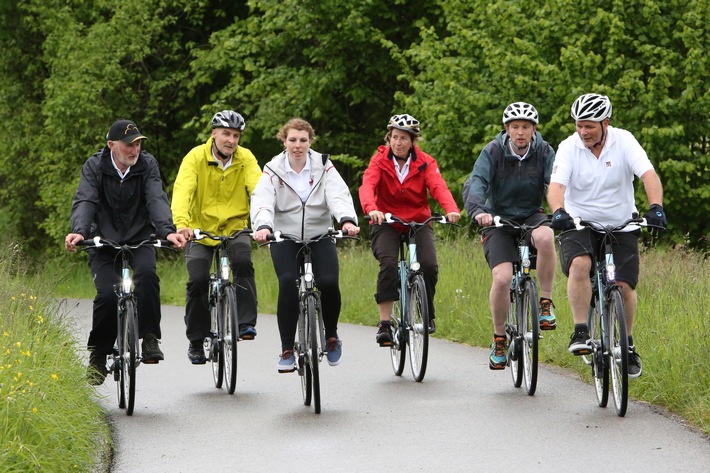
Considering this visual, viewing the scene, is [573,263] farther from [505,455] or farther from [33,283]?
[33,283]

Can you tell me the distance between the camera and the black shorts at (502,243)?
9570mm

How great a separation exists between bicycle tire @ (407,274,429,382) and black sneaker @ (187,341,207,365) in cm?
162

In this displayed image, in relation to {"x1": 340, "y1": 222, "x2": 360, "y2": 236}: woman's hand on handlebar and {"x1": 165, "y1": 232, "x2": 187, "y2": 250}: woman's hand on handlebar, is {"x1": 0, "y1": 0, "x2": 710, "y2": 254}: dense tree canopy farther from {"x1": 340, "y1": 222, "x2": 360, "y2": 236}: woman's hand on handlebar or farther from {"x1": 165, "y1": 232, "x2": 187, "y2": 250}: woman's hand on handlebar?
{"x1": 165, "y1": 232, "x2": 187, "y2": 250}: woman's hand on handlebar

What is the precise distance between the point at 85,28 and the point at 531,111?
19.4m

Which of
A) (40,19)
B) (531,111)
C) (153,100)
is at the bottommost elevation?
(531,111)

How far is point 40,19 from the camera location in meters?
28.7

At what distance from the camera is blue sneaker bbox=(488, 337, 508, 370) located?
955 centimetres

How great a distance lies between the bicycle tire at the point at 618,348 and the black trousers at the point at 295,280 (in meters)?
1.94

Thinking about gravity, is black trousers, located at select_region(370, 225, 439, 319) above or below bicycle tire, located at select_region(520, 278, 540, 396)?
above

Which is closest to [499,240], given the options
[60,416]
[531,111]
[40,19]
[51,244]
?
[531,111]

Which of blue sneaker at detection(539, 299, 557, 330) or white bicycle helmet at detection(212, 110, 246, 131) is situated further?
blue sneaker at detection(539, 299, 557, 330)

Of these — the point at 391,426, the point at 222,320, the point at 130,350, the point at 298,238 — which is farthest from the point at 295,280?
the point at 391,426

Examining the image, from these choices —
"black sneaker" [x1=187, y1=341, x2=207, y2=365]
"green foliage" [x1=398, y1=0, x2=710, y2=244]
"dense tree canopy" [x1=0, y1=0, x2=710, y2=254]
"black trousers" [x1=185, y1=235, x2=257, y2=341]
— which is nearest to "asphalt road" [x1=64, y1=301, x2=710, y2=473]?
"black sneaker" [x1=187, y1=341, x2=207, y2=365]

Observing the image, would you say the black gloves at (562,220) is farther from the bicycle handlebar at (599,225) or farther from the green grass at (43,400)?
the green grass at (43,400)
